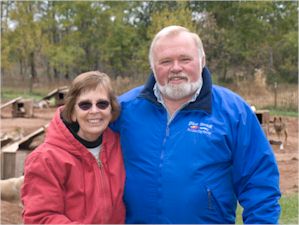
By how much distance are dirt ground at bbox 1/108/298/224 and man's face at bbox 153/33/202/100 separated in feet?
13.6

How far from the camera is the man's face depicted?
2.91 m

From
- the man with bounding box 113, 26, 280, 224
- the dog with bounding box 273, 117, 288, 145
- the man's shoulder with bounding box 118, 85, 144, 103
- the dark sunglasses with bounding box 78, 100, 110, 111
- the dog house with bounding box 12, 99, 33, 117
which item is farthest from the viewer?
the dog house with bounding box 12, 99, 33, 117

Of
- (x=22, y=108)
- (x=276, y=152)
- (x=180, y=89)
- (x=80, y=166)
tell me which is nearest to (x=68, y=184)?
(x=80, y=166)

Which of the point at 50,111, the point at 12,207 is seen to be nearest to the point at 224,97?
the point at 12,207

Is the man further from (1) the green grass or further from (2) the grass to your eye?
(2) the grass

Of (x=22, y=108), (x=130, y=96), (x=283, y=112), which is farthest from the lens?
(x=283, y=112)

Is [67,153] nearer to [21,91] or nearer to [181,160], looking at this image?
[181,160]

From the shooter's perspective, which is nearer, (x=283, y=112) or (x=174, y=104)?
(x=174, y=104)

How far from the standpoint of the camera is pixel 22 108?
20.9 m

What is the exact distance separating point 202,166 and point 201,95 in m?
0.39

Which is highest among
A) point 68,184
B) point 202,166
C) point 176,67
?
point 176,67

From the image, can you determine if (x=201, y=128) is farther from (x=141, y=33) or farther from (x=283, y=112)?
(x=141, y=33)

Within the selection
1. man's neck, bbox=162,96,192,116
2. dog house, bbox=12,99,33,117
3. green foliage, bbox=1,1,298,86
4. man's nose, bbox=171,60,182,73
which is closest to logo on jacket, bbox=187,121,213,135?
man's neck, bbox=162,96,192,116

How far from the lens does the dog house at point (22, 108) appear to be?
20.8m
